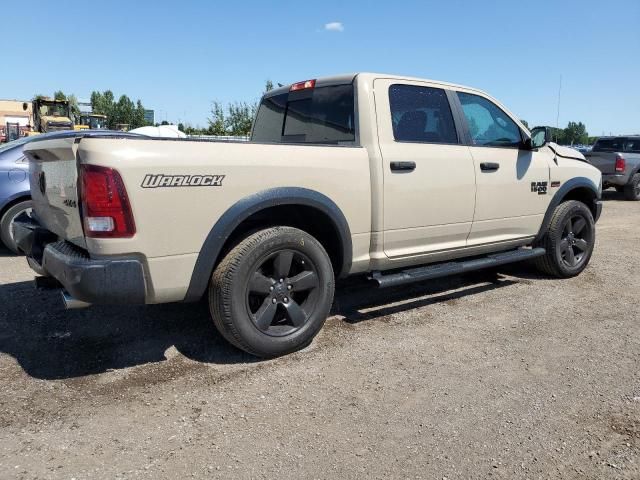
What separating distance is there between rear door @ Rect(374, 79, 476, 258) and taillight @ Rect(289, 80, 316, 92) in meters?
0.66

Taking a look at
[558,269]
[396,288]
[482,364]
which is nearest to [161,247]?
[482,364]

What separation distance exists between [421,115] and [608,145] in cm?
1311

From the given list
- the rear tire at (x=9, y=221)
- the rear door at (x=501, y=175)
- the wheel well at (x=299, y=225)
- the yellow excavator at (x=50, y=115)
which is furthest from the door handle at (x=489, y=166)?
the yellow excavator at (x=50, y=115)

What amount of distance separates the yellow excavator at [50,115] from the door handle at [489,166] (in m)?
22.6

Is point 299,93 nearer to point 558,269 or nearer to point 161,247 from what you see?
point 161,247

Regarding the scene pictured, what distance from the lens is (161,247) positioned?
303 centimetres

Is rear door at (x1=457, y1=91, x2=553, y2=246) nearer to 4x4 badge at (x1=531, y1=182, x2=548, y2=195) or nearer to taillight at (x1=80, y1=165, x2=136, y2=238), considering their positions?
4x4 badge at (x1=531, y1=182, x2=548, y2=195)

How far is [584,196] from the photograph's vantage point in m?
5.94

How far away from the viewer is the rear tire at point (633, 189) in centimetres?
1417

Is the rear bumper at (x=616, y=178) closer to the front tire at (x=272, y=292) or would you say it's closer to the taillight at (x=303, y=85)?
the taillight at (x=303, y=85)

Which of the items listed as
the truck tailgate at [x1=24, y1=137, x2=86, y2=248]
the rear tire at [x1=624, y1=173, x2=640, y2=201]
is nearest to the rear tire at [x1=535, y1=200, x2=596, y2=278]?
the truck tailgate at [x1=24, y1=137, x2=86, y2=248]

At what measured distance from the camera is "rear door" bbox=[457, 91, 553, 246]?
4664 millimetres

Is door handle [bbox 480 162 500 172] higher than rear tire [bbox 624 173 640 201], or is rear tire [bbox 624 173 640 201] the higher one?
door handle [bbox 480 162 500 172]

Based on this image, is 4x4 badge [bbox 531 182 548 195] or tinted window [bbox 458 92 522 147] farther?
4x4 badge [bbox 531 182 548 195]
